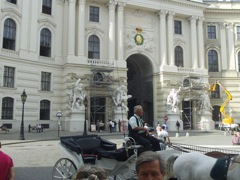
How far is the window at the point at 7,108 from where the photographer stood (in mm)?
31820

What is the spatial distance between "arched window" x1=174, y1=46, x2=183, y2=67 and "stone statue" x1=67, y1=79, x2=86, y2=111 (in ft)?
54.5

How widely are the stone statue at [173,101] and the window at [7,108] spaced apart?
19267mm

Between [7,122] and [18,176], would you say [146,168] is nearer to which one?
[18,176]

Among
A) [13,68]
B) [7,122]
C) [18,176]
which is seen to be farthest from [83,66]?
[18,176]

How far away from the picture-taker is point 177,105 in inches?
1558

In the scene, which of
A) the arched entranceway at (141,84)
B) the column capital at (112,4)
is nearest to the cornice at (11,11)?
the column capital at (112,4)

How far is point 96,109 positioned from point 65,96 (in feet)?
13.7

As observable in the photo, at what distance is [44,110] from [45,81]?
3442mm

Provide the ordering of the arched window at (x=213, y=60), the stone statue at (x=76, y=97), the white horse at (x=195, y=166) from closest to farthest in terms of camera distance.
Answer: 1. the white horse at (x=195, y=166)
2. the stone statue at (x=76, y=97)
3. the arched window at (x=213, y=60)

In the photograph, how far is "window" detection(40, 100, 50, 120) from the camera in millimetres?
34844

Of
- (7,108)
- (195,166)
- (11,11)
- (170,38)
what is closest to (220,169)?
(195,166)

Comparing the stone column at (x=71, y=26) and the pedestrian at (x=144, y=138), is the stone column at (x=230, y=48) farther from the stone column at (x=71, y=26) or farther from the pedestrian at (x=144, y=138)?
the pedestrian at (x=144, y=138)

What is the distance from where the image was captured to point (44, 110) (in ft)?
115

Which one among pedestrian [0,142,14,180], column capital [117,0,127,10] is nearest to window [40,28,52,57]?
column capital [117,0,127,10]
